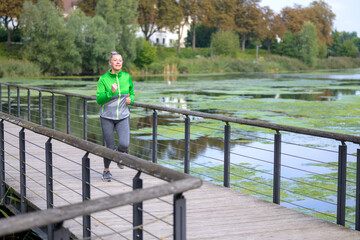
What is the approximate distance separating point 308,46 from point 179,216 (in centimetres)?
9502

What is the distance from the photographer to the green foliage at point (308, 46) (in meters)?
93.4

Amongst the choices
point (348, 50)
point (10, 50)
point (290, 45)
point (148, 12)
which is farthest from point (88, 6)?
point (348, 50)

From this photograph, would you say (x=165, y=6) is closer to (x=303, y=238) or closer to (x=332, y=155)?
(x=332, y=155)

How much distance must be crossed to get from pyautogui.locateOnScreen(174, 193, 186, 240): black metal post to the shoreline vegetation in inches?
1843

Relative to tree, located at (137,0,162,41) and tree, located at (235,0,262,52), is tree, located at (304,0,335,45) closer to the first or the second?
tree, located at (235,0,262,52)

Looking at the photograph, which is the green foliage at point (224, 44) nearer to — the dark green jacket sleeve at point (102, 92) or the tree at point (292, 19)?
the tree at point (292, 19)

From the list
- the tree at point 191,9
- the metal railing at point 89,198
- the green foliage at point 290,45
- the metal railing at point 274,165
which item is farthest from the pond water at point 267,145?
the green foliage at point 290,45

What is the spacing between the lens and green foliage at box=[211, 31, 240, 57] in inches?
3233

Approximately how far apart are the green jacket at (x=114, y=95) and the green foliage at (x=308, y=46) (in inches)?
3524

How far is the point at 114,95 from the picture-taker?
643 centimetres

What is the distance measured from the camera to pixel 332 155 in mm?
12531

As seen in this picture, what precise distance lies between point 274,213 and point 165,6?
76.8m

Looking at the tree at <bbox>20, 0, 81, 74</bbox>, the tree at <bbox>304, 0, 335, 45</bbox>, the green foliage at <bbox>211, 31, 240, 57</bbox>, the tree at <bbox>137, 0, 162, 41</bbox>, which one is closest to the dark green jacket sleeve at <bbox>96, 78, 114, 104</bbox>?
the tree at <bbox>20, 0, 81, 74</bbox>

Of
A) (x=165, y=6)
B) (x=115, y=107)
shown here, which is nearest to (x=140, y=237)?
(x=115, y=107)
